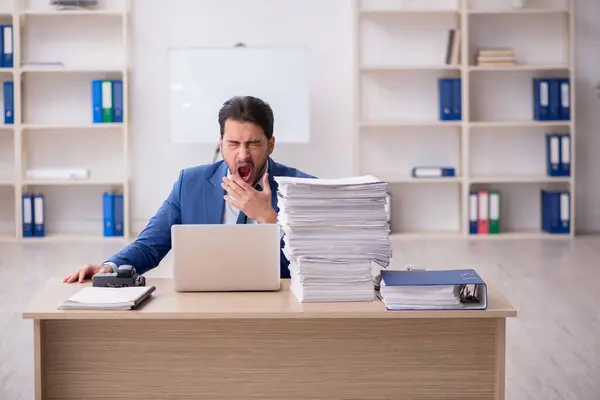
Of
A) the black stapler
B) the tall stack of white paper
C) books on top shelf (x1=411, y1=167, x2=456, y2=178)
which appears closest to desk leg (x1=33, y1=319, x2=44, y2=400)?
the black stapler

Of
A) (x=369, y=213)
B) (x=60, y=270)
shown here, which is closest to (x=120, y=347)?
(x=369, y=213)

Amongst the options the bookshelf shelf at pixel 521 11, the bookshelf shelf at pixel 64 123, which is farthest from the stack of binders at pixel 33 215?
the bookshelf shelf at pixel 521 11

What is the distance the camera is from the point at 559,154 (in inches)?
311

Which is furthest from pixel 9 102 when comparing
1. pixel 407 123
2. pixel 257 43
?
pixel 407 123

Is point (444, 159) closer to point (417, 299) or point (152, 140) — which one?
point (152, 140)

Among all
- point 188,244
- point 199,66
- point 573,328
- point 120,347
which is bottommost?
point 573,328

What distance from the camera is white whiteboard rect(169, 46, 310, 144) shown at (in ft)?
25.1

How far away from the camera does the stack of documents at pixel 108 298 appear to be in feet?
8.50

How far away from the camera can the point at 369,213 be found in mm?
2646

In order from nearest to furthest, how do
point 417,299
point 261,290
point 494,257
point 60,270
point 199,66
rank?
Result: point 417,299, point 261,290, point 60,270, point 494,257, point 199,66

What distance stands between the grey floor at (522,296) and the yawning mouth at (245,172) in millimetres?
1302

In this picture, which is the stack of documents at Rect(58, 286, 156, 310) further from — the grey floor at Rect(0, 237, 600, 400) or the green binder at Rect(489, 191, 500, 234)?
the green binder at Rect(489, 191, 500, 234)

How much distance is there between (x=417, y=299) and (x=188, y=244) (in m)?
0.64

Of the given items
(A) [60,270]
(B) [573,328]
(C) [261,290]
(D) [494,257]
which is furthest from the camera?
(D) [494,257]
